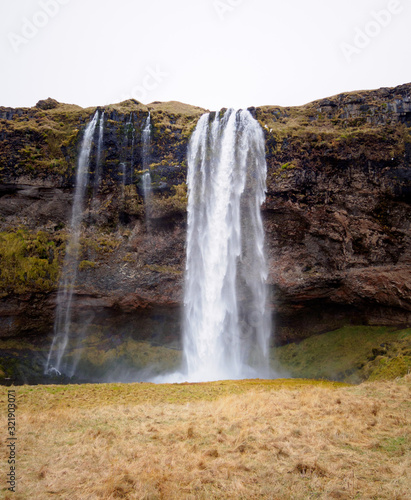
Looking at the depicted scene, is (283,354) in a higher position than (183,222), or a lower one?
lower

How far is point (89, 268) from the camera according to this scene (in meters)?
28.3

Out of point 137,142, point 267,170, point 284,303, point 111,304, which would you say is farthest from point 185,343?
point 137,142

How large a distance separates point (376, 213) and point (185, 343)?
58.3ft

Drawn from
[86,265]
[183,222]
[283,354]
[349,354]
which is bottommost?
[283,354]

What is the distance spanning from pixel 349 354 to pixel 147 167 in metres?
21.6

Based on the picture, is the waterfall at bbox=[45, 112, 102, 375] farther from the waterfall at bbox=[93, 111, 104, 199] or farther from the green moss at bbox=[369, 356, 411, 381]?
the green moss at bbox=[369, 356, 411, 381]

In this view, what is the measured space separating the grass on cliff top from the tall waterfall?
2.37 meters

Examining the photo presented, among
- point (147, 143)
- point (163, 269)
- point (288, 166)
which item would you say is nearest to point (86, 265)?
point (163, 269)

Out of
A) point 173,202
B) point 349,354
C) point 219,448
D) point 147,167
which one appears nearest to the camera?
point 219,448

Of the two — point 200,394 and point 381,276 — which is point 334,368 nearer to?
point 381,276

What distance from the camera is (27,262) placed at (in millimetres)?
27516

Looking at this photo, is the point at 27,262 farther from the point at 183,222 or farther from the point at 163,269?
the point at 183,222

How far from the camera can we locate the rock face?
26922 millimetres

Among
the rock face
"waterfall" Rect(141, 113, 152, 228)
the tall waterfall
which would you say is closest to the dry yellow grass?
the tall waterfall
